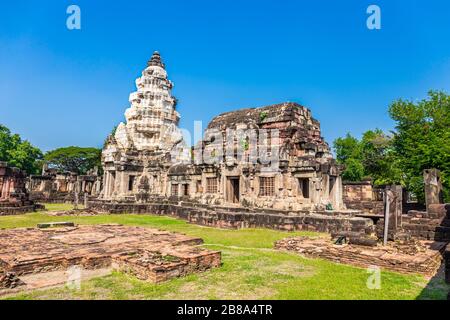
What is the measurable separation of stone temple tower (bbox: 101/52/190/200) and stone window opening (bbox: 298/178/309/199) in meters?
13.3

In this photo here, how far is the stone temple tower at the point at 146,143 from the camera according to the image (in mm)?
25828

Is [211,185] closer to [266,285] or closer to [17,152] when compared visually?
[266,285]

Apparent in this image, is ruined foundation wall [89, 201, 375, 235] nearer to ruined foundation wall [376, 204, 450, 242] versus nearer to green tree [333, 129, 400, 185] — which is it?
ruined foundation wall [376, 204, 450, 242]

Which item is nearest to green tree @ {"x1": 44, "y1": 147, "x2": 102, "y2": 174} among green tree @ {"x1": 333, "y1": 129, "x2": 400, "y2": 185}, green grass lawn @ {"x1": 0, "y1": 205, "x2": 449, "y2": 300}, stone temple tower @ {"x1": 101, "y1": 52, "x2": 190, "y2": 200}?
stone temple tower @ {"x1": 101, "y1": 52, "x2": 190, "y2": 200}

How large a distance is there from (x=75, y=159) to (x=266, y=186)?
4349cm

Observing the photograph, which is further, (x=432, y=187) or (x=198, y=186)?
(x=198, y=186)

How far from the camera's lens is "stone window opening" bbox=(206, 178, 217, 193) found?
20.1m

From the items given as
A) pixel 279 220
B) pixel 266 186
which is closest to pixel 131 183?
Answer: pixel 266 186

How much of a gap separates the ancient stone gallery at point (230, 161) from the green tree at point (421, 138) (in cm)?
752

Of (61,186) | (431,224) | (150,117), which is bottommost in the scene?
(431,224)

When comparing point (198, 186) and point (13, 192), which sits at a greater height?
point (198, 186)

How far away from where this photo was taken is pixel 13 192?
74.6 feet

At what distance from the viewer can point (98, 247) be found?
344 inches
